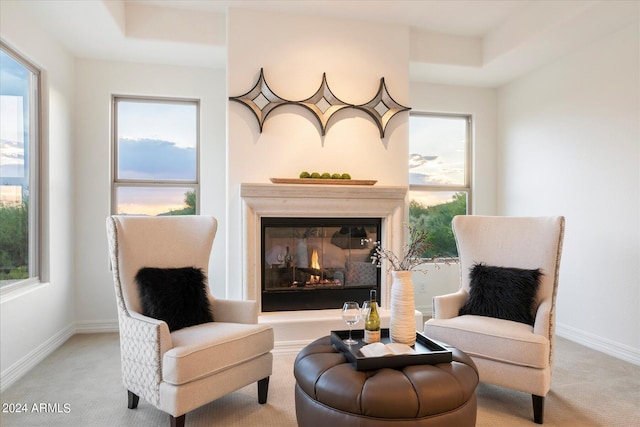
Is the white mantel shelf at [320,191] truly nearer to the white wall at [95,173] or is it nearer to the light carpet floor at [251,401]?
the light carpet floor at [251,401]

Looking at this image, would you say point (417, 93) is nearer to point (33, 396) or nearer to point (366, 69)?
point (366, 69)

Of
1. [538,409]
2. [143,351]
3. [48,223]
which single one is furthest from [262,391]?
[48,223]

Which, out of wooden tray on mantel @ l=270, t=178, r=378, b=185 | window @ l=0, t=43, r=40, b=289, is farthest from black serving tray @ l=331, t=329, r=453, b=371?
window @ l=0, t=43, r=40, b=289

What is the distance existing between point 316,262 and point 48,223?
2.30 meters

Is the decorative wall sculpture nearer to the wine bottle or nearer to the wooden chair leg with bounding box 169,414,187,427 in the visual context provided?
the wine bottle

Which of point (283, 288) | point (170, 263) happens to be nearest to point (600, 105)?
point (283, 288)

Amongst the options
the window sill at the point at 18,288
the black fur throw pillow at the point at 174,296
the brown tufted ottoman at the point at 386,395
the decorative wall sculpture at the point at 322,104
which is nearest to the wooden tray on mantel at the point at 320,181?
the decorative wall sculpture at the point at 322,104

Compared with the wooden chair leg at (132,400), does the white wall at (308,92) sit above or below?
above

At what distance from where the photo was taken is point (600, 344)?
3506mm

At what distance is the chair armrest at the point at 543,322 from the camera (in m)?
2.41

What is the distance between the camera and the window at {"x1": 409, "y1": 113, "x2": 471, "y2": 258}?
4793 mm

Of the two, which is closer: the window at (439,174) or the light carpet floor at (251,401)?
the light carpet floor at (251,401)

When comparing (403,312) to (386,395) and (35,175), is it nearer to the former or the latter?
(386,395)

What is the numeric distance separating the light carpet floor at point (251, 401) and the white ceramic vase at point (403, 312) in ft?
2.22
